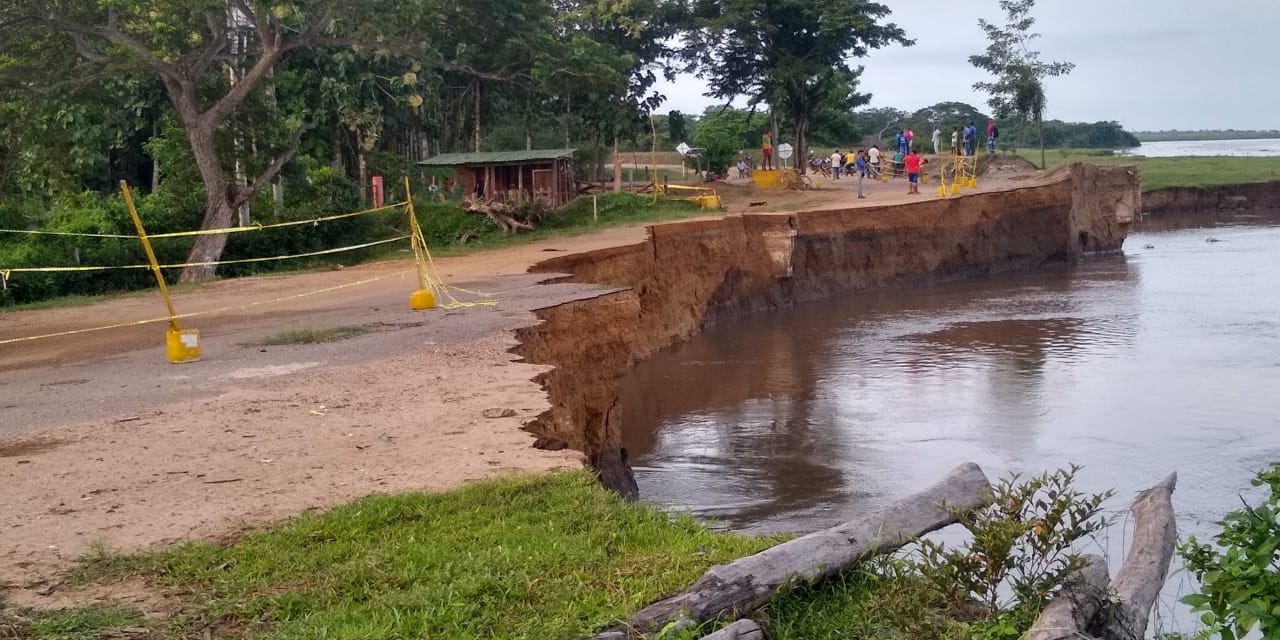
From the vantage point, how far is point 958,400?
50.8ft

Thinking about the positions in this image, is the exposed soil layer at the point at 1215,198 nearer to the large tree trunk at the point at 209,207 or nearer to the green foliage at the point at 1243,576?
the large tree trunk at the point at 209,207

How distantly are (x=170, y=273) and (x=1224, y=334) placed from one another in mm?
19609

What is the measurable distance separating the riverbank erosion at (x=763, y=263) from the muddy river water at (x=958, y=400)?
2.58 feet

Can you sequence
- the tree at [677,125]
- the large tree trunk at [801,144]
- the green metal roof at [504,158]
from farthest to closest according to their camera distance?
the large tree trunk at [801,144] < the tree at [677,125] < the green metal roof at [504,158]

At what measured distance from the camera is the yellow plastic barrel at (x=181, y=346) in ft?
37.9

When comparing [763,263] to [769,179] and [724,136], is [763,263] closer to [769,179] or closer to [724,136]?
[769,179]

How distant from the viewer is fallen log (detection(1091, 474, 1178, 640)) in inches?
194

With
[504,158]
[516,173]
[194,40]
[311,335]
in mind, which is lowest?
[311,335]

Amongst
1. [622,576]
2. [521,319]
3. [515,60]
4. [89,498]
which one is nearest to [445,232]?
[515,60]

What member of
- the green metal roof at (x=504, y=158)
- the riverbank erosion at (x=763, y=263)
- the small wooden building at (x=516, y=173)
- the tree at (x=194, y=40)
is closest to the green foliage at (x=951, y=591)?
the riverbank erosion at (x=763, y=263)

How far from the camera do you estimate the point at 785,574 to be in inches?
194

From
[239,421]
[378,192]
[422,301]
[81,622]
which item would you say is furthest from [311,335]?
[378,192]

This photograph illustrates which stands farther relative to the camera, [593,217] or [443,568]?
[593,217]

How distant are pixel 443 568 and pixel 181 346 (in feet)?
24.7
